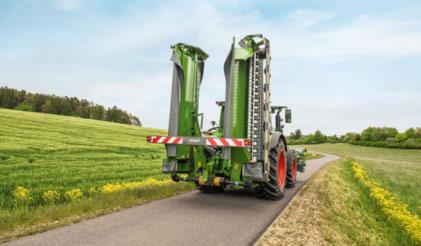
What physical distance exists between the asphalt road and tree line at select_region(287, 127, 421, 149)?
82709 millimetres

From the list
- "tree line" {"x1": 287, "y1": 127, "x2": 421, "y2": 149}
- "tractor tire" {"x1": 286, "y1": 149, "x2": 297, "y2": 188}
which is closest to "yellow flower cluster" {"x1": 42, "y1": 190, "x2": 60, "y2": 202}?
"tractor tire" {"x1": 286, "y1": 149, "x2": 297, "y2": 188}

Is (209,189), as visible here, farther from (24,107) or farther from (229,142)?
(24,107)

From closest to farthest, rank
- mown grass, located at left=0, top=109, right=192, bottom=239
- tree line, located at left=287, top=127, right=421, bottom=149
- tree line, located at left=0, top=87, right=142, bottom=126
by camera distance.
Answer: mown grass, located at left=0, top=109, right=192, bottom=239 < tree line, located at left=0, top=87, right=142, bottom=126 < tree line, located at left=287, top=127, right=421, bottom=149

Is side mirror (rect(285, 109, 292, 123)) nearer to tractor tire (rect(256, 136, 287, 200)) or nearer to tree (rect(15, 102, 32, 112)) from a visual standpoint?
tractor tire (rect(256, 136, 287, 200))

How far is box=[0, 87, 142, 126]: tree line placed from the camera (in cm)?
7362

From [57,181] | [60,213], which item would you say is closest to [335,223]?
[60,213]

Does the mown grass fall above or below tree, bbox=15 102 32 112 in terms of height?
below

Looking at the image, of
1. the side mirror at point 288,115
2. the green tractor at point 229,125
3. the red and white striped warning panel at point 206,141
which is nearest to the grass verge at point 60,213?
the green tractor at point 229,125

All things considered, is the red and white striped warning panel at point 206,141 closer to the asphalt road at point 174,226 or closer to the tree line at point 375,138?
the asphalt road at point 174,226

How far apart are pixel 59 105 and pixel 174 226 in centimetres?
7461

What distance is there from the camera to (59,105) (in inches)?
2901

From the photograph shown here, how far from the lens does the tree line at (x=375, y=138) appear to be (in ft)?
267

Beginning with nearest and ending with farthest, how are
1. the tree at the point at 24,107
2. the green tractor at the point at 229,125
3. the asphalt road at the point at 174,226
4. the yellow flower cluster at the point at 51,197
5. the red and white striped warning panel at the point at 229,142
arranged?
the asphalt road at the point at 174,226 → the red and white striped warning panel at the point at 229,142 → the green tractor at the point at 229,125 → the yellow flower cluster at the point at 51,197 → the tree at the point at 24,107

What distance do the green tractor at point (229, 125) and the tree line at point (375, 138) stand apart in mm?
82037
